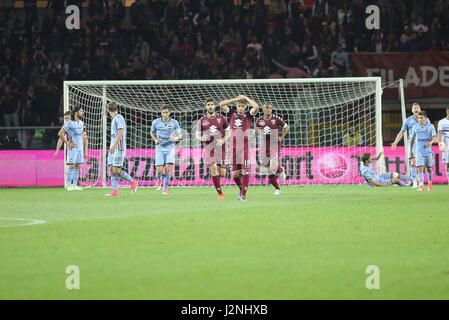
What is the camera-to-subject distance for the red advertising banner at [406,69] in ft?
77.8

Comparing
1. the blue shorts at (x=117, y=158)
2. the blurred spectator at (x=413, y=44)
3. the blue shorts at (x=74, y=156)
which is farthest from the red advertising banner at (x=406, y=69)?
the blue shorts at (x=117, y=158)

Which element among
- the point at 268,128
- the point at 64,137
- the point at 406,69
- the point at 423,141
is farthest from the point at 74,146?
the point at 406,69

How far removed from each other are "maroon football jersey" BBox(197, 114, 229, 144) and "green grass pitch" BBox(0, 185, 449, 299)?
2615mm

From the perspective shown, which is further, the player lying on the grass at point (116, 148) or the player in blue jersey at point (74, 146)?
the player in blue jersey at point (74, 146)

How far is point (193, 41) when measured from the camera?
2694cm

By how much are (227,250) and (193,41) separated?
765 inches

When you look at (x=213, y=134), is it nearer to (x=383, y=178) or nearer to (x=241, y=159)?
(x=241, y=159)

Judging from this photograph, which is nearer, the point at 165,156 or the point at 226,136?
the point at 226,136

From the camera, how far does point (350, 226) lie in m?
10.3

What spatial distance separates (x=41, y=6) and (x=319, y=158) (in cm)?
1246

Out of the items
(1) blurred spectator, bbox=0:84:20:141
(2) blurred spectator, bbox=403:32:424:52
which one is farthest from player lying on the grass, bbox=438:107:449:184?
(1) blurred spectator, bbox=0:84:20:141

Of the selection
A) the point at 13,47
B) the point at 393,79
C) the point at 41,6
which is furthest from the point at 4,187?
the point at 393,79

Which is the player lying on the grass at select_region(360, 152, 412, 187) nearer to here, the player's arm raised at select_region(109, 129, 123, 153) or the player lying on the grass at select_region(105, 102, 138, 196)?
the player lying on the grass at select_region(105, 102, 138, 196)

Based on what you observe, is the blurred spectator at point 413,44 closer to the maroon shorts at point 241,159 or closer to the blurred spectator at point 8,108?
the maroon shorts at point 241,159
